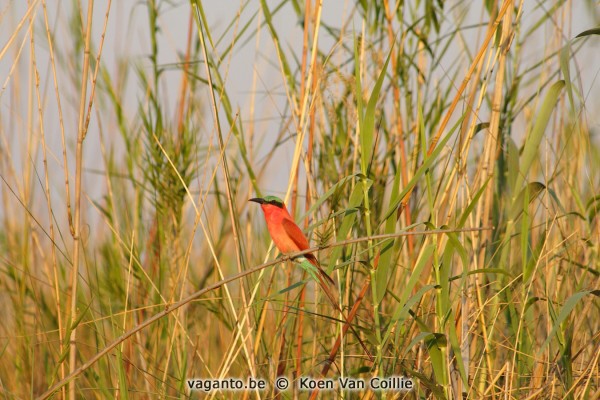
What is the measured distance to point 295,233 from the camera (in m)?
1.67

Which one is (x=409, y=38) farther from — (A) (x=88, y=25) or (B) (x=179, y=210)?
(A) (x=88, y=25)

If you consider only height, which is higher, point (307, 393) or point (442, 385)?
point (442, 385)

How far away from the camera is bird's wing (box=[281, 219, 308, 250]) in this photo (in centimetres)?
163

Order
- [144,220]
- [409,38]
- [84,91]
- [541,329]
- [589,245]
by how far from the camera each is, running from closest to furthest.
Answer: [84,91]
[589,245]
[541,329]
[409,38]
[144,220]

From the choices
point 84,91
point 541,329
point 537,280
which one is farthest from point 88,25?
point 541,329

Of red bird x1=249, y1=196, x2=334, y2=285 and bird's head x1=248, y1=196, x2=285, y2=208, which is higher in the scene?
bird's head x1=248, y1=196, x2=285, y2=208

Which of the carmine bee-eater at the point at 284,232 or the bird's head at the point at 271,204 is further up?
the bird's head at the point at 271,204

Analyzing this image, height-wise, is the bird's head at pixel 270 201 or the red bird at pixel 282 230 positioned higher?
the bird's head at pixel 270 201

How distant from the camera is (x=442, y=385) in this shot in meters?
1.34

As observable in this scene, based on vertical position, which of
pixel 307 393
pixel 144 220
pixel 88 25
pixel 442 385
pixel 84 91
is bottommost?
pixel 307 393

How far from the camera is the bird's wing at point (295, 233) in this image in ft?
5.35

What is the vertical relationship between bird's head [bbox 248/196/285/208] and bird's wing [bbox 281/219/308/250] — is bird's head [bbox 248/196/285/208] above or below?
above

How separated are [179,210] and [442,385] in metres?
0.93

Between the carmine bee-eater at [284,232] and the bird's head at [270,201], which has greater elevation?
the bird's head at [270,201]
